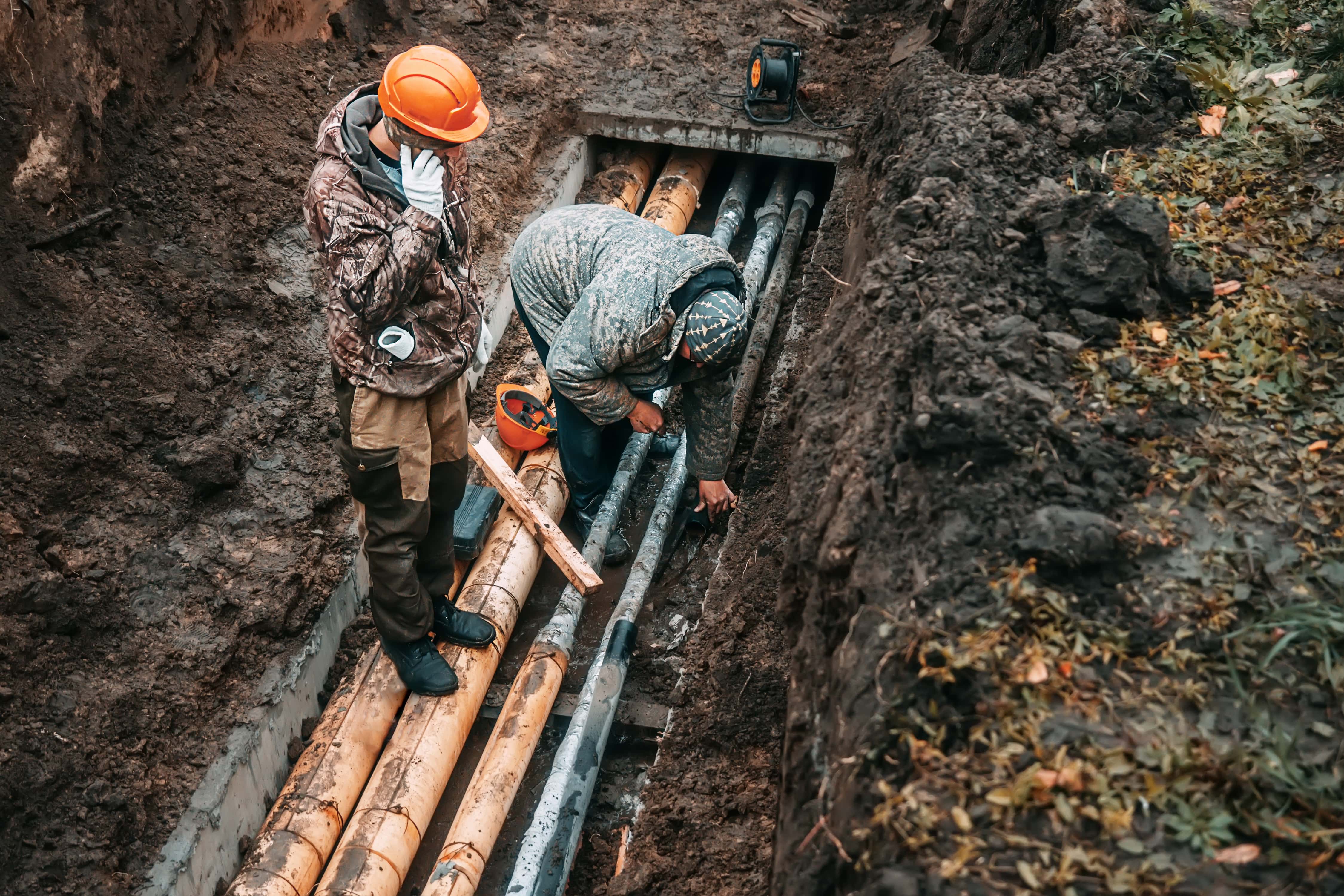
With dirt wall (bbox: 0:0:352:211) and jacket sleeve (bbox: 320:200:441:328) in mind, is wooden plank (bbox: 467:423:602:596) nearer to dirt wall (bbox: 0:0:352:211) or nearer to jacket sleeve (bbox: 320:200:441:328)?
jacket sleeve (bbox: 320:200:441:328)

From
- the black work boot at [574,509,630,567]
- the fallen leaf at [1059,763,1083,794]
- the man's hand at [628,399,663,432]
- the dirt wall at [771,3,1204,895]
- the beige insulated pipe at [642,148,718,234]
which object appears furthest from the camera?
the beige insulated pipe at [642,148,718,234]

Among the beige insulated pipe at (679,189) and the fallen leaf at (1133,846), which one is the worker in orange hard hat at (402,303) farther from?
the beige insulated pipe at (679,189)

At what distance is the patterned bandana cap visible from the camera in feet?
12.5

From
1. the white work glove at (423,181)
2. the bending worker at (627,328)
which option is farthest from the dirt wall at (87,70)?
the white work glove at (423,181)

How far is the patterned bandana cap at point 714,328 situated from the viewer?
12.5 ft

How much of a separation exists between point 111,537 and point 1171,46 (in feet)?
16.0

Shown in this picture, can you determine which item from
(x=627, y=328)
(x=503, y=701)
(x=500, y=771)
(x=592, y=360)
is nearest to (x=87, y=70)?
(x=592, y=360)

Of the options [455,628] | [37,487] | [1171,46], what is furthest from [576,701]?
[1171,46]

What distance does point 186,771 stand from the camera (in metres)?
3.55

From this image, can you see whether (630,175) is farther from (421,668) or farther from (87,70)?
(421,668)

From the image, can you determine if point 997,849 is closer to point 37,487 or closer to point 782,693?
point 782,693

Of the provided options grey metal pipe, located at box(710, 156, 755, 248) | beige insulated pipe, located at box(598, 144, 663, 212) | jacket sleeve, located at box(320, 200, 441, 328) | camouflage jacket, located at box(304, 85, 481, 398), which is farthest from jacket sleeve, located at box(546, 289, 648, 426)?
beige insulated pipe, located at box(598, 144, 663, 212)

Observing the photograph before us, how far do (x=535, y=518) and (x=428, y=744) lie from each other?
111cm

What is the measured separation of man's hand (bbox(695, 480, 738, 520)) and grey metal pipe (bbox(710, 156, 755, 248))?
2.05m
